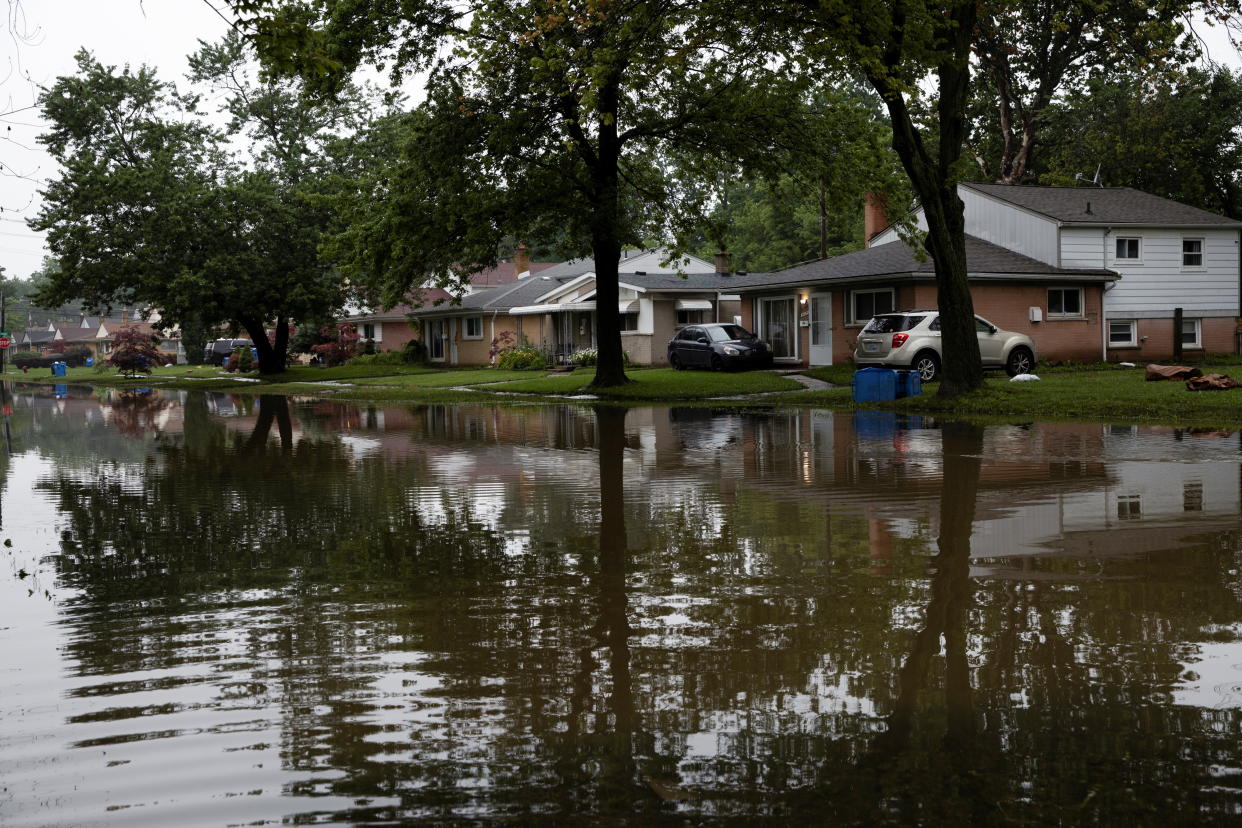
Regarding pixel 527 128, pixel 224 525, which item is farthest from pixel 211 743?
pixel 527 128

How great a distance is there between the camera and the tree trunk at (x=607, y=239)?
32156 millimetres

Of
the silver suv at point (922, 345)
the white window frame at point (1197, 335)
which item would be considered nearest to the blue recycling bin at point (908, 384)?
the silver suv at point (922, 345)

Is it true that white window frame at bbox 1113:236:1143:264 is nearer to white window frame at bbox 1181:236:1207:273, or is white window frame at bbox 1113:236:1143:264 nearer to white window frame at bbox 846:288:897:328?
white window frame at bbox 1181:236:1207:273

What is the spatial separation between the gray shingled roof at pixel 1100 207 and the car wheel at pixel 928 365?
944 centimetres

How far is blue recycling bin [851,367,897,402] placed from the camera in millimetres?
26328

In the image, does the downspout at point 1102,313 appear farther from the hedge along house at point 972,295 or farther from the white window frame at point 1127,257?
the white window frame at point 1127,257

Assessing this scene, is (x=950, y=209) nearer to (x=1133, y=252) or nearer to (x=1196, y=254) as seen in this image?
(x=1133, y=252)

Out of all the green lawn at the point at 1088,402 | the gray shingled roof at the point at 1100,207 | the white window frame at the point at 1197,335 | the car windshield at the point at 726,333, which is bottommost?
the green lawn at the point at 1088,402

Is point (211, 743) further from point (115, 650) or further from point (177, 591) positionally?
point (177, 591)

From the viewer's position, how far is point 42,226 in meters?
51.2

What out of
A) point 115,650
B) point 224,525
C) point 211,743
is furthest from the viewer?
point 224,525

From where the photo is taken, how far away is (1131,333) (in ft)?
131

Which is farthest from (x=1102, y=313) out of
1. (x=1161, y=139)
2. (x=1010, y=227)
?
(x=1161, y=139)

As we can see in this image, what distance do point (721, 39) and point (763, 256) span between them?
54251mm
